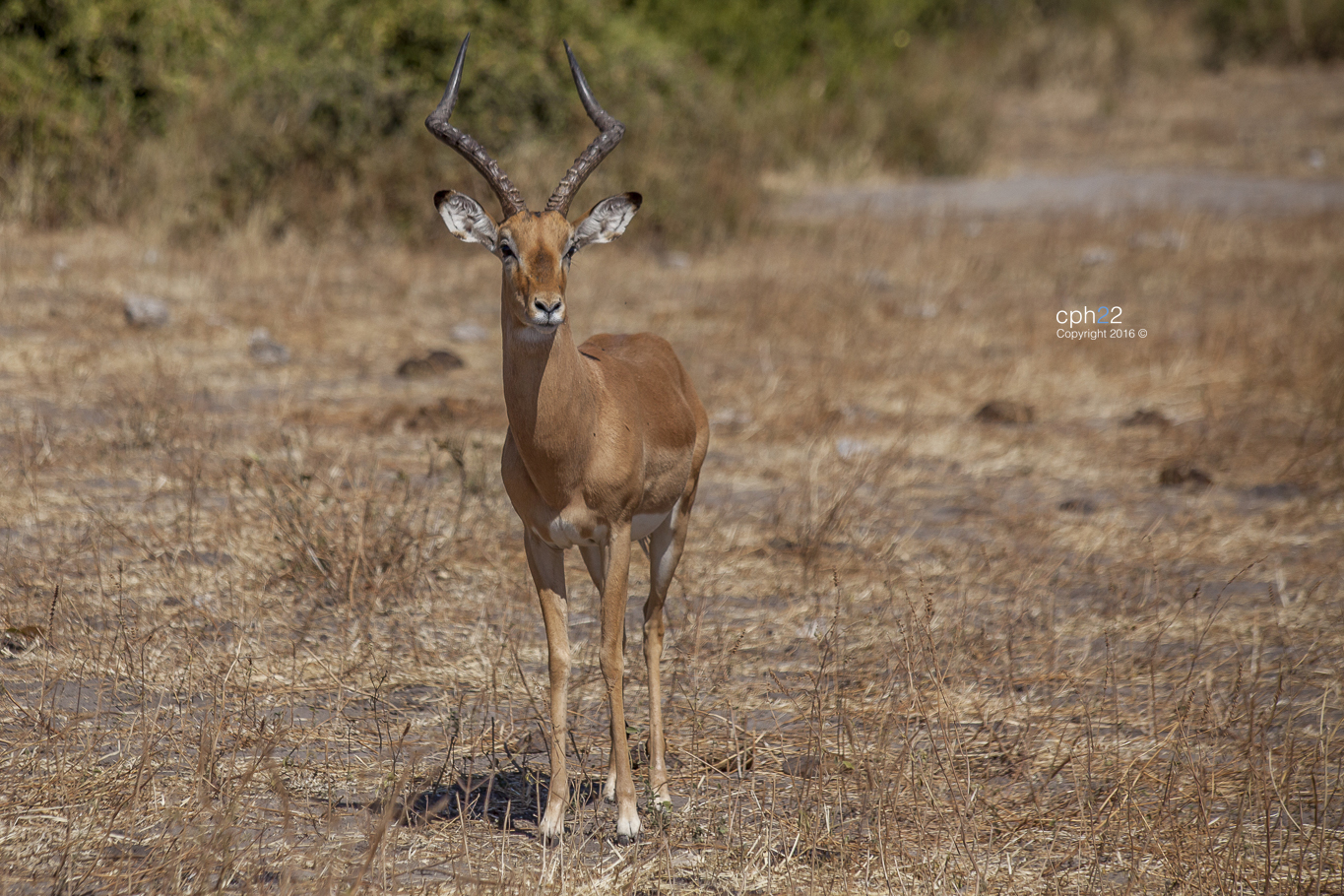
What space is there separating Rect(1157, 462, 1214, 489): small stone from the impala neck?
4695 millimetres

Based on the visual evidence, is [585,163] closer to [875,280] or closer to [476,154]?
[476,154]

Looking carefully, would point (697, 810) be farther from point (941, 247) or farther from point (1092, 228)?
point (1092, 228)

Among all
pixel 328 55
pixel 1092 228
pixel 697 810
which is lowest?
pixel 697 810

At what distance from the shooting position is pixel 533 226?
3.74m

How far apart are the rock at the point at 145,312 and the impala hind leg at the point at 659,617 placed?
5.90 m

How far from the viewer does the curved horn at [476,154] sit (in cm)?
388

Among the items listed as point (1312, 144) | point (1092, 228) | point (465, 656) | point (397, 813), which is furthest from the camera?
point (1312, 144)

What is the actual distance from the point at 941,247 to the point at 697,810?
10325mm

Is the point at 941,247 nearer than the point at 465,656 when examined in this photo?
No

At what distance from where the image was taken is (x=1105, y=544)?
6.59 metres

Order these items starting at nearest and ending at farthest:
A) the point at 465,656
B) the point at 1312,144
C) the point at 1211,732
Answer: the point at 1211,732 → the point at 465,656 → the point at 1312,144

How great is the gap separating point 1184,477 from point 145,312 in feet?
21.8

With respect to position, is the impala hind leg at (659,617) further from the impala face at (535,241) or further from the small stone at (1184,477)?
the small stone at (1184,477)

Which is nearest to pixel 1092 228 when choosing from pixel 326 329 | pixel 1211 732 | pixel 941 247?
pixel 941 247
